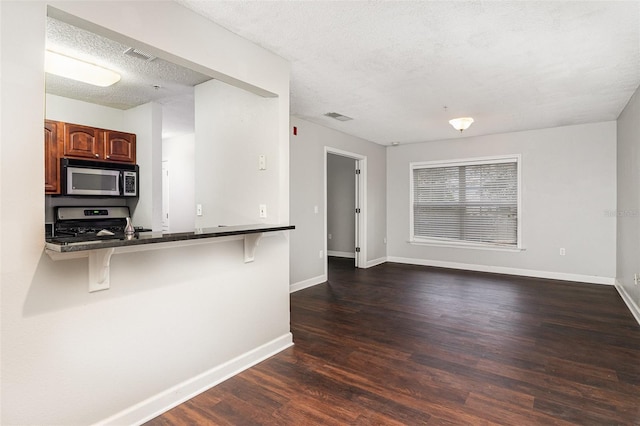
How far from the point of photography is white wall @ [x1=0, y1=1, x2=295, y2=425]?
147 cm

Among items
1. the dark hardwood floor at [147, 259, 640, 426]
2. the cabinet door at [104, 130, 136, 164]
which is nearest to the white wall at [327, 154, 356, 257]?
the dark hardwood floor at [147, 259, 640, 426]

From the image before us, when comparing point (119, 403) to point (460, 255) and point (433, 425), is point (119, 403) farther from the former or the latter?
point (460, 255)

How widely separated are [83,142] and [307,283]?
3.30 metres

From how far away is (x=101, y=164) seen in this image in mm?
4027

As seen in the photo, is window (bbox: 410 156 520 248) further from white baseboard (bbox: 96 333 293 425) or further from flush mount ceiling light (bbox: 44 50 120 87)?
flush mount ceiling light (bbox: 44 50 120 87)

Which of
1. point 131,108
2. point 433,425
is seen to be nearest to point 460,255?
point 433,425

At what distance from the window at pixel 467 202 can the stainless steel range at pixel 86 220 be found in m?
5.05

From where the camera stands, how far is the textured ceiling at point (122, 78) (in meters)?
2.50

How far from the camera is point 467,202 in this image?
6219mm

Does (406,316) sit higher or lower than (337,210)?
lower

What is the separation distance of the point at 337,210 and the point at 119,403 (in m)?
6.24

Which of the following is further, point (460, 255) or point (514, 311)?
point (460, 255)

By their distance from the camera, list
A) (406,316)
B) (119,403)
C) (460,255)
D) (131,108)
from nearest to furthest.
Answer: (119,403) → (406,316) → (131,108) → (460,255)

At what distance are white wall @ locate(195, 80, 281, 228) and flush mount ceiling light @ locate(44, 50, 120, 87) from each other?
781 mm
